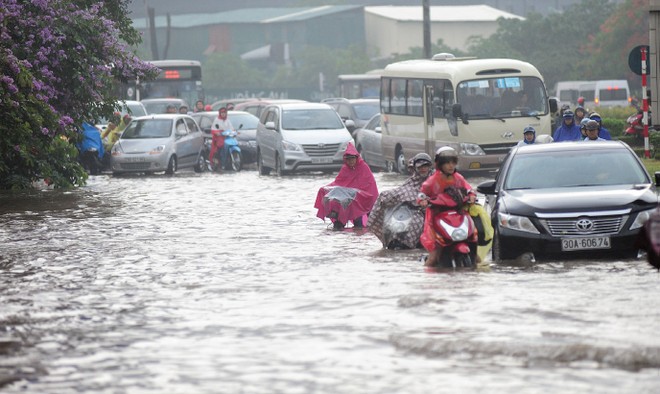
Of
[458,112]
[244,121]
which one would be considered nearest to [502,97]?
[458,112]

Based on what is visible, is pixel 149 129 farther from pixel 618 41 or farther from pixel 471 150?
pixel 618 41

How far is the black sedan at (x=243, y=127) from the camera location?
4088cm

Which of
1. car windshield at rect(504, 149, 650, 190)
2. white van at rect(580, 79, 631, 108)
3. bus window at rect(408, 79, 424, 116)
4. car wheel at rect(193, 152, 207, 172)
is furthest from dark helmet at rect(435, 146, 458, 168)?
white van at rect(580, 79, 631, 108)

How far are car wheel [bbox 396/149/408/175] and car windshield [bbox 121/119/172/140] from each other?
6.54m

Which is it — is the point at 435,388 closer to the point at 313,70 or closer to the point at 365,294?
the point at 365,294

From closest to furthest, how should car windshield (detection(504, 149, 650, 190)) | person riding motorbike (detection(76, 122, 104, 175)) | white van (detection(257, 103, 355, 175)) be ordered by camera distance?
car windshield (detection(504, 149, 650, 190)) < white van (detection(257, 103, 355, 175)) < person riding motorbike (detection(76, 122, 104, 175))

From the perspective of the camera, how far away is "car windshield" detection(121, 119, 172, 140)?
1470 inches

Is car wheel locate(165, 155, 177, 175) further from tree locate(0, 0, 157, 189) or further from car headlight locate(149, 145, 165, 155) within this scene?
tree locate(0, 0, 157, 189)

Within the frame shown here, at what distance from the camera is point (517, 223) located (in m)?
14.7

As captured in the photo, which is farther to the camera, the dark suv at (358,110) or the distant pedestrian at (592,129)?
the dark suv at (358,110)

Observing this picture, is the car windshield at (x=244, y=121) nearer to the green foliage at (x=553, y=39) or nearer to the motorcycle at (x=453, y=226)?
the motorcycle at (x=453, y=226)

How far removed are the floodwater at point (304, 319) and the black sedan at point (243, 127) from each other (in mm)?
21253

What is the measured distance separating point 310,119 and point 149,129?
4.58 m

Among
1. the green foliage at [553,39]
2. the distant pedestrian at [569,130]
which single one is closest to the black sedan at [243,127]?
the distant pedestrian at [569,130]
